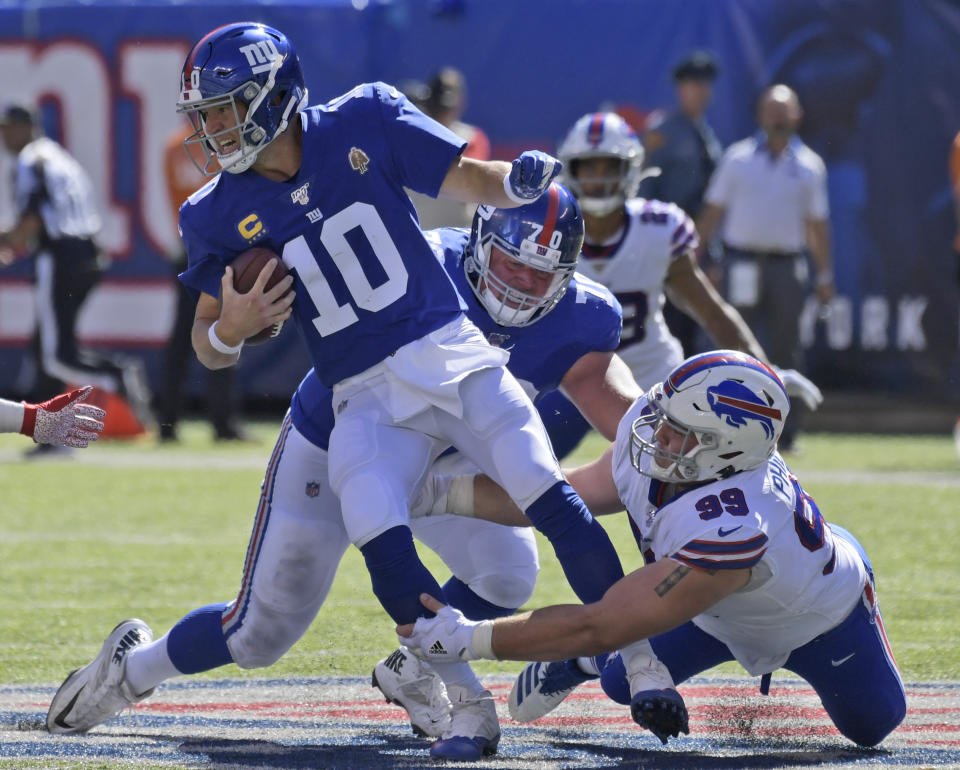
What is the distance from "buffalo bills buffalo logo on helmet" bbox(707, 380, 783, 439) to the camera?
3453mm

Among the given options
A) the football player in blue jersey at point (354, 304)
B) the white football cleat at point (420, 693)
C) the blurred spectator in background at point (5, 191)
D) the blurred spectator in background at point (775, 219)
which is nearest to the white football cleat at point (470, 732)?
the football player in blue jersey at point (354, 304)

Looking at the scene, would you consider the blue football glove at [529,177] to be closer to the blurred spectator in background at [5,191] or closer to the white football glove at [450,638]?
the white football glove at [450,638]

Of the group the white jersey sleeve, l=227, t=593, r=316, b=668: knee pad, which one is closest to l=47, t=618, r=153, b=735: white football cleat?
l=227, t=593, r=316, b=668: knee pad

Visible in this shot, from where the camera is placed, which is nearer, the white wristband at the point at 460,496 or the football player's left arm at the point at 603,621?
the football player's left arm at the point at 603,621

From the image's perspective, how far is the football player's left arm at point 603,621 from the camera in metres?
3.35

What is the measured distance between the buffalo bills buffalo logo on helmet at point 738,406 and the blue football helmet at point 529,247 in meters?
0.67

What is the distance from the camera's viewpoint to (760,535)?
3.38 meters

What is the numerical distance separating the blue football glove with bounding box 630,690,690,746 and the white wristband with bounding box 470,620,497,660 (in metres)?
0.33

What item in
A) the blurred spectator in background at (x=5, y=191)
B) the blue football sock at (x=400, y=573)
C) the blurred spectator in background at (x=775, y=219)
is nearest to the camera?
the blue football sock at (x=400, y=573)

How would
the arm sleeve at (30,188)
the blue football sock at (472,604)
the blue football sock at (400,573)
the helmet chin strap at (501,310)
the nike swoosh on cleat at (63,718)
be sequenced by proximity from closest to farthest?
the blue football sock at (400,573) → the nike swoosh on cleat at (63,718) → the helmet chin strap at (501,310) → the blue football sock at (472,604) → the arm sleeve at (30,188)

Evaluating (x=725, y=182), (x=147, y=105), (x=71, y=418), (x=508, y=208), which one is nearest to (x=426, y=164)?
(x=508, y=208)

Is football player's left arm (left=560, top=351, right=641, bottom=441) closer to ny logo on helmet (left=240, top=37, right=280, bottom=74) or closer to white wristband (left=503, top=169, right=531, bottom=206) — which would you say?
white wristband (left=503, top=169, right=531, bottom=206)

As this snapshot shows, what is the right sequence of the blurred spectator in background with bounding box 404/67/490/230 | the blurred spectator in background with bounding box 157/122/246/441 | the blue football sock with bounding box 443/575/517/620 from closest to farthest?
the blue football sock with bounding box 443/575/517/620, the blurred spectator in background with bounding box 404/67/490/230, the blurred spectator in background with bounding box 157/122/246/441

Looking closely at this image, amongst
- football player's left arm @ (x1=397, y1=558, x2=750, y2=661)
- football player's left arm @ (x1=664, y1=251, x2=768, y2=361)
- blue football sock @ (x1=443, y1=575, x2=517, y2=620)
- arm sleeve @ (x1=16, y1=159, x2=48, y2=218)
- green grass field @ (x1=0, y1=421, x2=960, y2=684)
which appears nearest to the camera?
football player's left arm @ (x1=397, y1=558, x2=750, y2=661)
